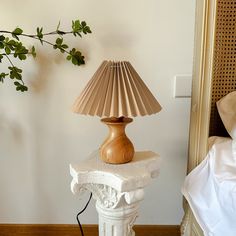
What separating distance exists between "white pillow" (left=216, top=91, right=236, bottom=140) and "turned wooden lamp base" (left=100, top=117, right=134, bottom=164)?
1.30 feet

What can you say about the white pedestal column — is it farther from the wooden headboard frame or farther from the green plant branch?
the green plant branch

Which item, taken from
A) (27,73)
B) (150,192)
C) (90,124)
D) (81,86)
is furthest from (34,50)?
(150,192)

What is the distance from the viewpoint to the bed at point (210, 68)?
3.60 feet

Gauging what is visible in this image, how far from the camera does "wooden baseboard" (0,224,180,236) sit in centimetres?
155

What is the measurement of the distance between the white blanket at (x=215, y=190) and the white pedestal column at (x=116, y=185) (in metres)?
0.18

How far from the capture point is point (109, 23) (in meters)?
1.34

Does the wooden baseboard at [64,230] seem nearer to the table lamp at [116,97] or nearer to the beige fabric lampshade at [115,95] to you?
the table lamp at [116,97]

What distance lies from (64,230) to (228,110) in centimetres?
105

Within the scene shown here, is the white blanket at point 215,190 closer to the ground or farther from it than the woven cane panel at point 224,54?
closer to the ground

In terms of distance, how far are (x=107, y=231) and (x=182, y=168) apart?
544 millimetres

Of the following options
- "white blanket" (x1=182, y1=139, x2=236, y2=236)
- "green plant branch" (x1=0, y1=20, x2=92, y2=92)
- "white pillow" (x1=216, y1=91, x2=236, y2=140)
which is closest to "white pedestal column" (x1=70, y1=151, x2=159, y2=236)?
"white blanket" (x1=182, y1=139, x2=236, y2=236)

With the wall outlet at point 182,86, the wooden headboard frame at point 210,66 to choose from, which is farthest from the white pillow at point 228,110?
the wall outlet at point 182,86

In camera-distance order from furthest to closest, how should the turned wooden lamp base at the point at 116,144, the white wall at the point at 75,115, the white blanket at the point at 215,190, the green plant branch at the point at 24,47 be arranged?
the white wall at the point at 75,115, the green plant branch at the point at 24,47, the turned wooden lamp base at the point at 116,144, the white blanket at the point at 215,190

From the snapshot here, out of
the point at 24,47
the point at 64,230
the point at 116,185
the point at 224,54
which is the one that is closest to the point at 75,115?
the point at 24,47
